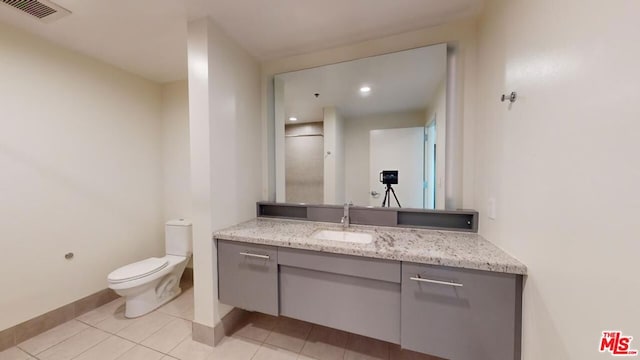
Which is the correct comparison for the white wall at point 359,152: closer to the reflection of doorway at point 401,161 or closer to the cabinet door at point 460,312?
the reflection of doorway at point 401,161

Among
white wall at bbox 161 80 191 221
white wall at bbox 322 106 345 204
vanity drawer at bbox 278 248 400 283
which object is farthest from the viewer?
white wall at bbox 161 80 191 221

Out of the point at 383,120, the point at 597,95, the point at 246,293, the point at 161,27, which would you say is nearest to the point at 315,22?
the point at 383,120

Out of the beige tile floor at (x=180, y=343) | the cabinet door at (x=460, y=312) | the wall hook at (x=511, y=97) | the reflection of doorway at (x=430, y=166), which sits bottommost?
the beige tile floor at (x=180, y=343)

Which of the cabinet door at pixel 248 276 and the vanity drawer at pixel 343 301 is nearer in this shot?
the vanity drawer at pixel 343 301

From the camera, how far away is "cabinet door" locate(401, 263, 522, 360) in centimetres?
98

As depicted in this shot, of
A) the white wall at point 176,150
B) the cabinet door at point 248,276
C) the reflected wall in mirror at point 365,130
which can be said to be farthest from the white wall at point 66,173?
the reflected wall in mirror at point 365,130

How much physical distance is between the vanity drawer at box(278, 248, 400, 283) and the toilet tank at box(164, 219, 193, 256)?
1413 mm

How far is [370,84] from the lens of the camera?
179cm

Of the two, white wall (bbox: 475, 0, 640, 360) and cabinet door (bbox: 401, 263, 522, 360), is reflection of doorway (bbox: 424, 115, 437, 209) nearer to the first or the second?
white wall (bbox: 475, 0, 640, 360)

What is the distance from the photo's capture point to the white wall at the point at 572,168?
1.77 ft

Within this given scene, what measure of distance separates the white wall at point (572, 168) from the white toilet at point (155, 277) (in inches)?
102

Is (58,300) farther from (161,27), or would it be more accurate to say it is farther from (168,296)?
(161,27)

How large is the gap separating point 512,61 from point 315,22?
4.08 ft

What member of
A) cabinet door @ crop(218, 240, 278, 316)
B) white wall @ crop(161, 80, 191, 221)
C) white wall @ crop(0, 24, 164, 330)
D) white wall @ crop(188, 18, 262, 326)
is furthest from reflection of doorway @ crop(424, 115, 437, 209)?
white wall @ crop(0, 24, 164, 330)
